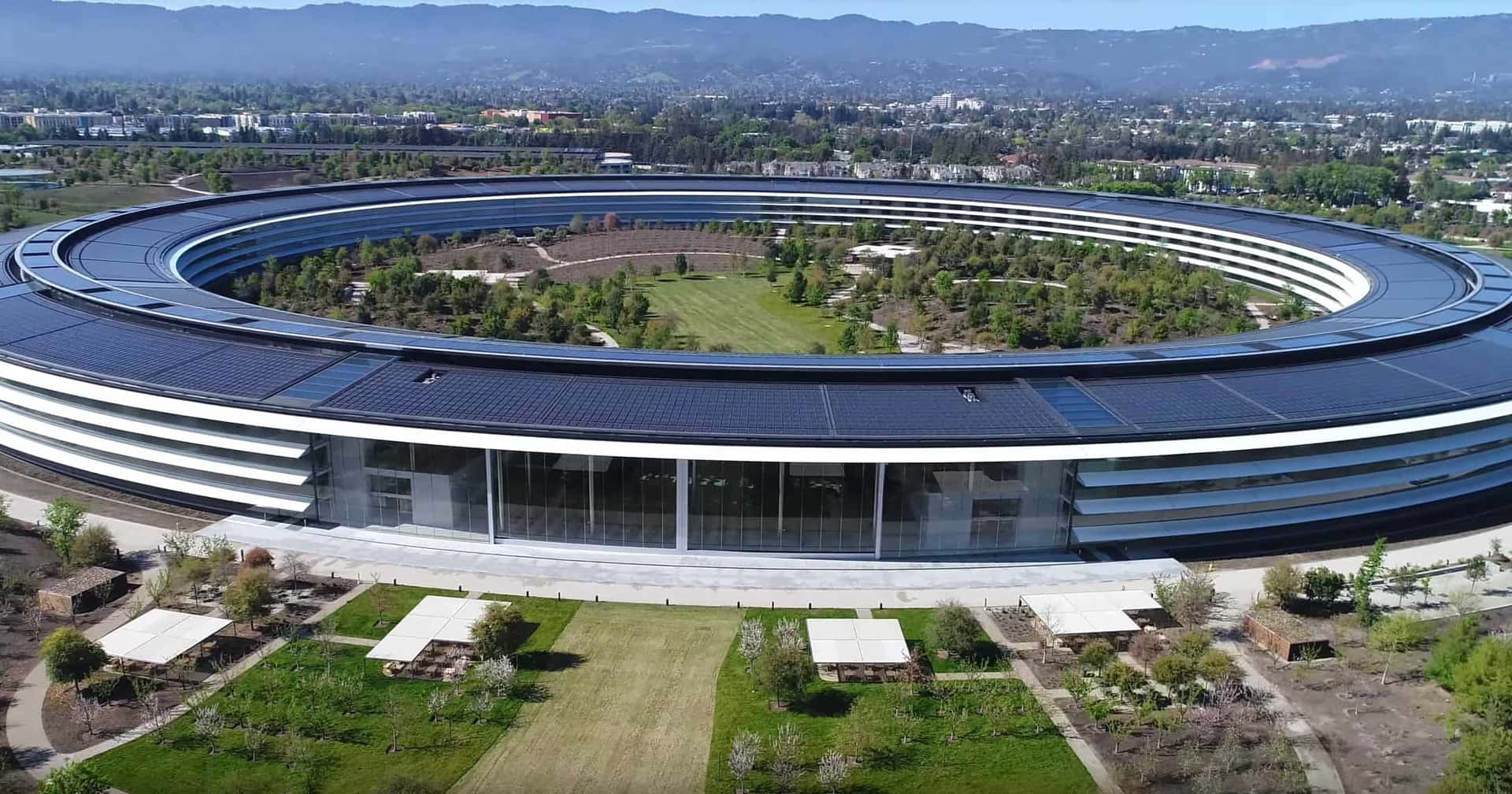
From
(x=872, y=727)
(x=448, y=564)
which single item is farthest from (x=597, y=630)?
(x=872, y=727)

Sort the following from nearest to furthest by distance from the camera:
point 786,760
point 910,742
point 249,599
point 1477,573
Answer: point 786,760 < point 910,742 < point 249,599 < point 1477,573

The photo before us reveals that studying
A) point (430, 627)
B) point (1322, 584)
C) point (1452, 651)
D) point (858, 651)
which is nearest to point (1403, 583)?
point (1322, 584)

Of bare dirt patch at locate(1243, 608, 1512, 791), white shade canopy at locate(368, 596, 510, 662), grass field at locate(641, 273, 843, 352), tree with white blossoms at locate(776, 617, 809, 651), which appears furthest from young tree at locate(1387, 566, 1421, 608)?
grass field at locate(641, 273, 843, 352)

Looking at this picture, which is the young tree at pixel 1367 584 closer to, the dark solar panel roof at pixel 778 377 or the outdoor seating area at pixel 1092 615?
the dark solar panel roof at pixel 778 377

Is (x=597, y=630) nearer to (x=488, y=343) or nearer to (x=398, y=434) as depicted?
(x=398, y=434)

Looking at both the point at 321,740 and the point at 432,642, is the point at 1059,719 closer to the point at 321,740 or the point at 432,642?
the point at 432,642

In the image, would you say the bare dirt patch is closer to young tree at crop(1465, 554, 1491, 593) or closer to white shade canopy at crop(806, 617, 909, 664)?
young tree at crop(1465, 554, 1491, 593)

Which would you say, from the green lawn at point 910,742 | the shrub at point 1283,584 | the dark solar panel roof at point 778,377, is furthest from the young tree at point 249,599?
the shrub at point 1283,584
